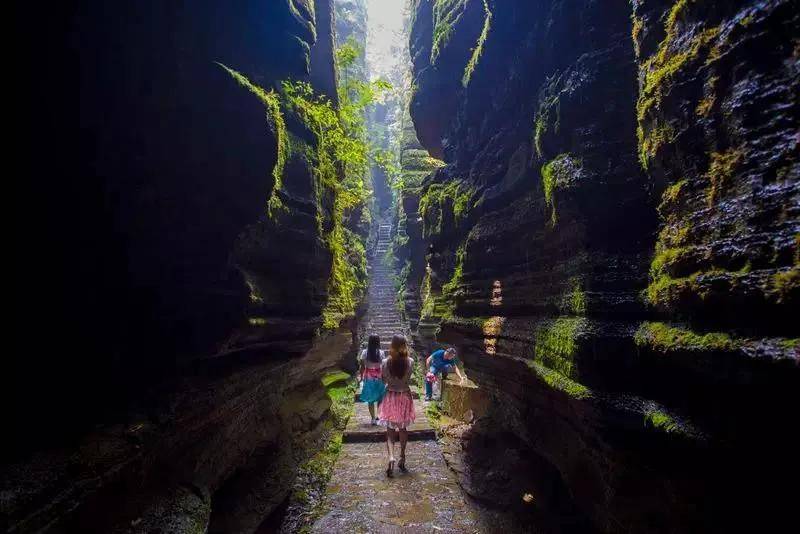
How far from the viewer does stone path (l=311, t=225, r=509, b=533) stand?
4.78 m

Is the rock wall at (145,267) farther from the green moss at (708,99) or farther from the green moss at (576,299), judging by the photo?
the green moss at (708,99)

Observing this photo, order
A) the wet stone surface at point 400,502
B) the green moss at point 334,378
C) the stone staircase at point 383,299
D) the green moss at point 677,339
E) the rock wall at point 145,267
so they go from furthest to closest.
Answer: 1. the stone staircase at point 383,299
2. the green moss at point 334,378
3. the wet stone surface at point 400,502
4. the rock wall at point 145,267
5. the green moss at point 677,339

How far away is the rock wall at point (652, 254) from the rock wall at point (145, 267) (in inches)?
133

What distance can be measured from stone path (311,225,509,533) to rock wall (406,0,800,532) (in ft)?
4.51

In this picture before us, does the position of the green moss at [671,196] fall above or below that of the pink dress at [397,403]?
above

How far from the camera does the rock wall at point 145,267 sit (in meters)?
3.12

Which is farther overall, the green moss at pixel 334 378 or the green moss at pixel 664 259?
the green moss at pixel 334 378

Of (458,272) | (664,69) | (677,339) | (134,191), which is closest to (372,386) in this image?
(458,272)

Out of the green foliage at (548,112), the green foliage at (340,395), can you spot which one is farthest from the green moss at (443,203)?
the green foliage at (340,395)

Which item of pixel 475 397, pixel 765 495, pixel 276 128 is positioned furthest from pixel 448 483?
pixel 276 128

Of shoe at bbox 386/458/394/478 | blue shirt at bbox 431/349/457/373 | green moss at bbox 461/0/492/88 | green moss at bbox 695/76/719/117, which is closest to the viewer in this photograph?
green moss at bbox 695/76/719/117

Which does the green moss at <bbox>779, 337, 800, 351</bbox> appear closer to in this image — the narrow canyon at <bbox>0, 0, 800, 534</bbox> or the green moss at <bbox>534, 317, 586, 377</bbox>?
the narrow canyon at <bbox>0, 0, 800, 534</bbox>

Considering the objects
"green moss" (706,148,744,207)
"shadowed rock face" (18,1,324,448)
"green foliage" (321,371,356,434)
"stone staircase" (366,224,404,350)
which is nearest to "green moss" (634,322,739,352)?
"green moss" (706,148,744,207)

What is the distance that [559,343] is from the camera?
391 centimetres
